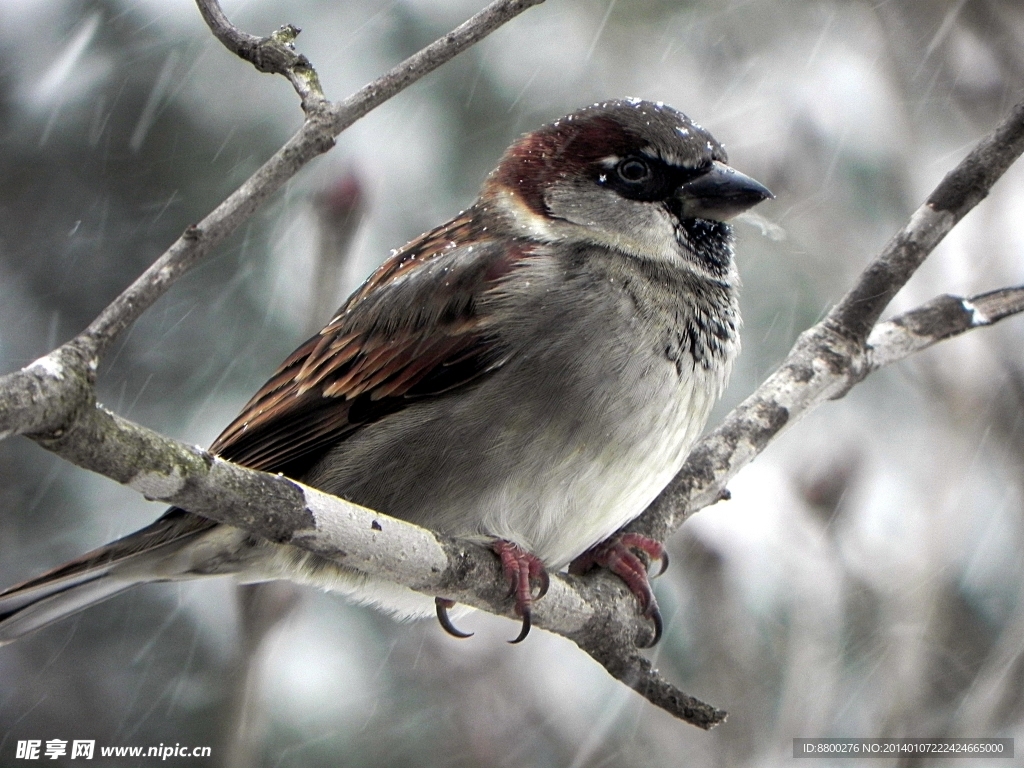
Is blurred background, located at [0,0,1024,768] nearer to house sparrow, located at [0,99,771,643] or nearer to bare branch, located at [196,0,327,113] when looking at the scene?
house sparrow, located at [0,99,771,643]

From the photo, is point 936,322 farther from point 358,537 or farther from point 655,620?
point 358,537

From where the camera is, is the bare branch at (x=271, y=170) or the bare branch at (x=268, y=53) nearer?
the bare branch at (x=271, y=170)

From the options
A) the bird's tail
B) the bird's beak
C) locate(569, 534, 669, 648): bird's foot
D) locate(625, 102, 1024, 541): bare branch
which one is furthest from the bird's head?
the bird's tail

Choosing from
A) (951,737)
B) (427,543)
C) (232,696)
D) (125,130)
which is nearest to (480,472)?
(427,543)

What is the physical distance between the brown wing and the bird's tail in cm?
25

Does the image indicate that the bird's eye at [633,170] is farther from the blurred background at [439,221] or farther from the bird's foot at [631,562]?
the bird's foot at [631,562]

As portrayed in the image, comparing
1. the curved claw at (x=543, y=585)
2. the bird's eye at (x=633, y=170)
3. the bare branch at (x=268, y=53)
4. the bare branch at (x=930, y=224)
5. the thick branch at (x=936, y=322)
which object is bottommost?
the curved claw at (x=543, y=585)

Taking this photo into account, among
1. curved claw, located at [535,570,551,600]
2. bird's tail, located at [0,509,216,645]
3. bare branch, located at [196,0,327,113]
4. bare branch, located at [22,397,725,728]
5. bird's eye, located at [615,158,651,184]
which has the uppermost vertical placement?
bird's eye, located at [615,158,651,184]

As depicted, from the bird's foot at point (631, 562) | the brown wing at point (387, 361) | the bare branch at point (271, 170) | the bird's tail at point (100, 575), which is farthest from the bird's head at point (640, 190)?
the bird's tail at point (100, 575)

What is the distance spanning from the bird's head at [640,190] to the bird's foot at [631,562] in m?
0.78

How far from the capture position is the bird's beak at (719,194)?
10.1 feet

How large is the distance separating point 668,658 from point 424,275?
1.81 metres

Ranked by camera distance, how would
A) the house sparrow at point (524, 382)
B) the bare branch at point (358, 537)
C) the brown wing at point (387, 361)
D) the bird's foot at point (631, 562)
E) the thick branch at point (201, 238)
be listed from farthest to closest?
the bird's foot at point (631, 562), the brown wing at point (387, 361), the house sparrow at point (524, 382), the bare branch at point (358, 537), the thick branch at point (201, 238)

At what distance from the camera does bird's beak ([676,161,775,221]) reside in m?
3.07
